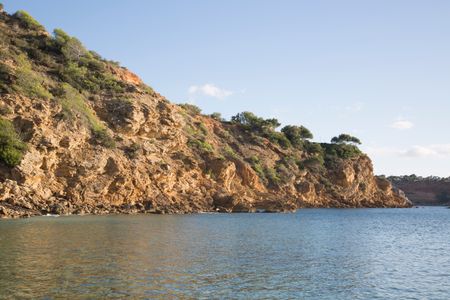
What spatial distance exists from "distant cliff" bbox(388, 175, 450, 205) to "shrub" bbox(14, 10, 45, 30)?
13770 cm

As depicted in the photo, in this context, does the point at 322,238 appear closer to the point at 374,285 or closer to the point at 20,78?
the point at 374,285

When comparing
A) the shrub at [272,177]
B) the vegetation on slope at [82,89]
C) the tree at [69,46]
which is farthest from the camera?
the shrub at [272,177]

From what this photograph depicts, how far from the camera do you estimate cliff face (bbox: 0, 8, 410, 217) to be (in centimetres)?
4525

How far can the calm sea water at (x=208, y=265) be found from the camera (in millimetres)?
15664

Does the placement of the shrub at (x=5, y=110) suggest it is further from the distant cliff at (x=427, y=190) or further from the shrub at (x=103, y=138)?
the distant cliff at (x=427, y=190)

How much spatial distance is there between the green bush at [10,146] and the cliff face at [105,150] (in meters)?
0.11

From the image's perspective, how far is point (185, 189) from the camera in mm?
61594

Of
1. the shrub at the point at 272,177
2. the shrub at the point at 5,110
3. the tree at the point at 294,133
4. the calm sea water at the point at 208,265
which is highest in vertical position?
the tree at the point at 294,133

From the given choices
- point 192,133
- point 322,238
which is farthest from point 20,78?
point 322,238

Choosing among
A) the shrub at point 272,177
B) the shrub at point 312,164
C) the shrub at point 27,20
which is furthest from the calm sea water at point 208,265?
the shrub at point 312,164

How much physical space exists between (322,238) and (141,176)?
2877cm

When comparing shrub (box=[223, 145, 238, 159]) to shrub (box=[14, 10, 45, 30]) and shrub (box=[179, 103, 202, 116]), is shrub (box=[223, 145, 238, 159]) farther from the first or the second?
shrub (box=[14, 10, 45, 30])

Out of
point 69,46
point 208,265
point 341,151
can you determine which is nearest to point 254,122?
point 341,151

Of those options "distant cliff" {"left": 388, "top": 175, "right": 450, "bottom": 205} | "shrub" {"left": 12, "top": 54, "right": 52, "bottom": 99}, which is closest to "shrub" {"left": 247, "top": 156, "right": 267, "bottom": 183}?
"shrub" {"left": 12, "top": 54, "right": 52, "bottom": 99}
